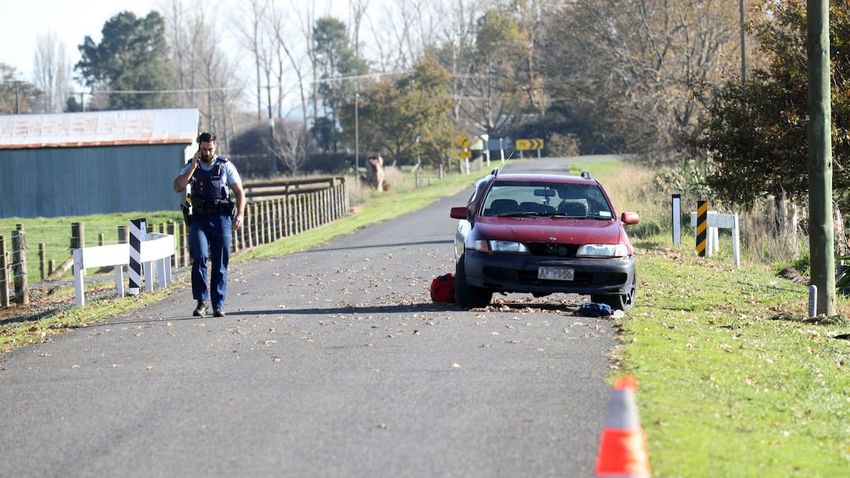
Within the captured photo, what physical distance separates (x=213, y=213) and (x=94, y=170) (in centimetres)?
4286

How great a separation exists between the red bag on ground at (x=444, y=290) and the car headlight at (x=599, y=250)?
5.77 ft

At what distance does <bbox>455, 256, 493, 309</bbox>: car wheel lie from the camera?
1334 centimetres

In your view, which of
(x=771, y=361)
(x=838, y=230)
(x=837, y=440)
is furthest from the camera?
(x=838, y=230)

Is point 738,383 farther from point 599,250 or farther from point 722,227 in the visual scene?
point 722,227

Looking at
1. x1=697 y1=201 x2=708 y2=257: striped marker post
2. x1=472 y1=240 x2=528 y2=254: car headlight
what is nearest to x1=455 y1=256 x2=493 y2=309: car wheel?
x1=472 y1=240 x2=528 y2=254: car headlight

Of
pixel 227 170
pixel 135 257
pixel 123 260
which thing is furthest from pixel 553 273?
pixel 123 260

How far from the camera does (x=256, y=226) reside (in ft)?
107

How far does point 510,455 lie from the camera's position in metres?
6.52

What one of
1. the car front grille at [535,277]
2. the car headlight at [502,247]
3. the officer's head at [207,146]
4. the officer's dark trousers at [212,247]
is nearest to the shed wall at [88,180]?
the officer's dark trousers at [212,247]

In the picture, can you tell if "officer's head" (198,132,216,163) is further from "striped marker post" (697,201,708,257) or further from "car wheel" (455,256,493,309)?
"striped marker post" (697,201,708,257)

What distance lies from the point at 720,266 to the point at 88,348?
44.8 ft

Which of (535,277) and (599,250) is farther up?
(599,250)

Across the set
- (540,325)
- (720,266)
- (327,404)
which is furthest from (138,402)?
(720,266)

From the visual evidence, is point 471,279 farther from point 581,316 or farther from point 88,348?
point 88,348
